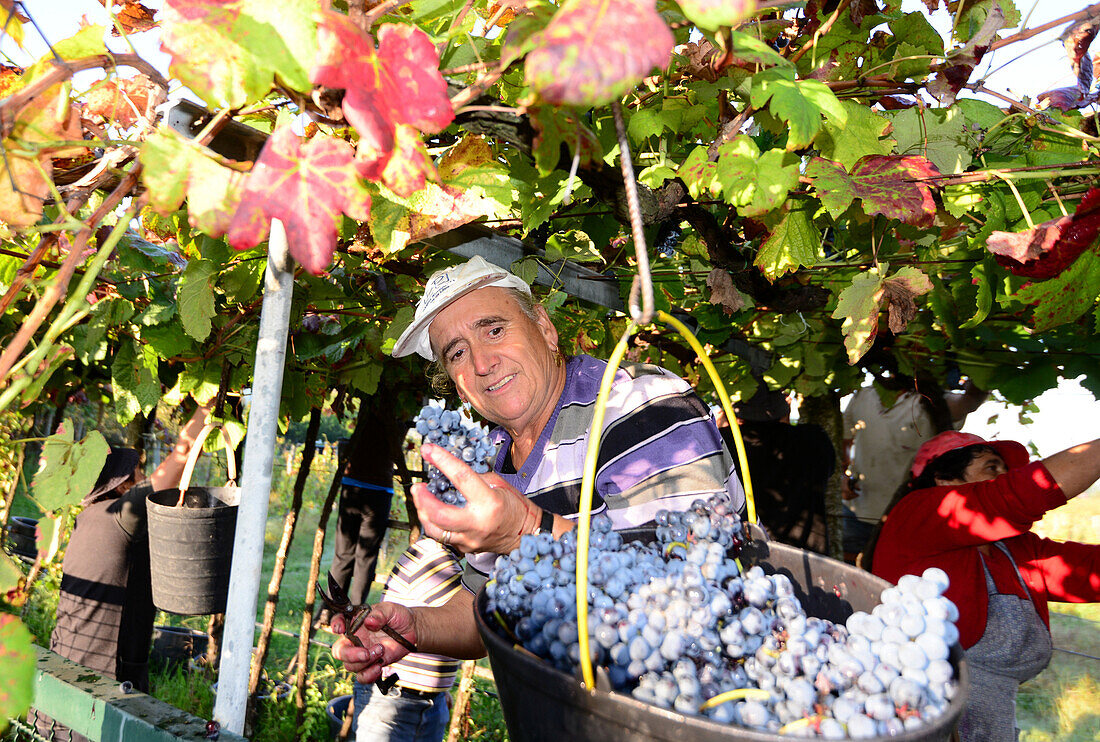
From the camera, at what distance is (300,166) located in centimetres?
71

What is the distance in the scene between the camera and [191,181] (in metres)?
0.73

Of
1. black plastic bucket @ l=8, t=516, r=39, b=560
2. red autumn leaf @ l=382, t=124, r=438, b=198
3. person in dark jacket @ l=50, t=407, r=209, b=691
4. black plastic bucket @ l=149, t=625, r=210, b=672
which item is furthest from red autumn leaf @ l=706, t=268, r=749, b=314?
black plastic bucket @ l=8, t=516, r=39, b=560

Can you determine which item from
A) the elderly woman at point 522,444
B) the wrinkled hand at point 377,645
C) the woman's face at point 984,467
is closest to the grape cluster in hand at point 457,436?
the elderly woman at point 522,444

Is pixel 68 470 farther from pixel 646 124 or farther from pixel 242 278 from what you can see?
pixel 242 278

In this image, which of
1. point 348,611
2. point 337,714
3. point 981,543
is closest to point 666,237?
point 348,611

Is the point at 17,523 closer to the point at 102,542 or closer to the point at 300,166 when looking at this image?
the point at 102,542

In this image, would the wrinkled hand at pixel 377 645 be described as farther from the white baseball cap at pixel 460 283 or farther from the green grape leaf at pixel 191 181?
the green grape leaf at pixel 191 181

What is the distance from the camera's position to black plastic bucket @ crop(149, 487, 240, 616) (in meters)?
2.27

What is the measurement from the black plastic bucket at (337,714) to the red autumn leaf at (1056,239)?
477 centimetres

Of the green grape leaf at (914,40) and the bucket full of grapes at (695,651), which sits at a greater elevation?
the green grape leaf at (914,40)

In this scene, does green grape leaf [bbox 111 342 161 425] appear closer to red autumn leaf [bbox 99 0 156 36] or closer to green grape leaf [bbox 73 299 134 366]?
green grape leaf [bbox 73 299 134 366]

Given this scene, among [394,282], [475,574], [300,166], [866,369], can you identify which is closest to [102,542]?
[394,282]

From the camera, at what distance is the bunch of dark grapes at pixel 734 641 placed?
66 centimetres

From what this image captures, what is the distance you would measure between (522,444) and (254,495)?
0.99 meters
